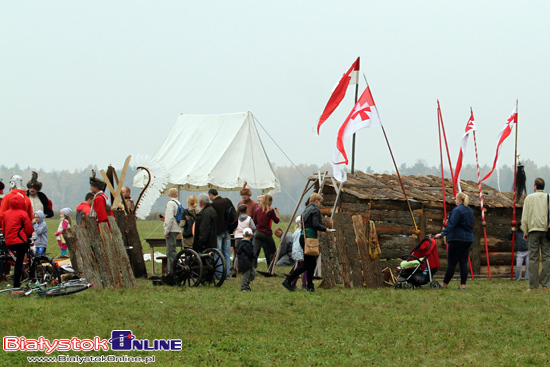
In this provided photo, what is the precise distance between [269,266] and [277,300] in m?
4.11

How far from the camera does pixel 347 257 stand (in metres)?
10.7

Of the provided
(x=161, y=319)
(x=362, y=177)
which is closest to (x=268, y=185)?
(x=362, y=177)

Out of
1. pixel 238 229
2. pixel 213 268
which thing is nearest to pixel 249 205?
pixel 238 229

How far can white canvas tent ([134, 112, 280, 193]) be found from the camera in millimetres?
18797

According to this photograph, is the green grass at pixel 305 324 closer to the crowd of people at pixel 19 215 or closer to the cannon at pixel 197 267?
the cannon at pixel 197 267

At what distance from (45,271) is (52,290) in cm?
143

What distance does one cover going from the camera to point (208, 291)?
987cm

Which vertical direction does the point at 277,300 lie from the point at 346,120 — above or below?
below

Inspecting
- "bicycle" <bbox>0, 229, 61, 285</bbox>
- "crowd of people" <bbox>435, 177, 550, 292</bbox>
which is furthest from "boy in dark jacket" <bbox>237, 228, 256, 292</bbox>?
"crowd of people" <bbox>435, 177, 550, 292</bbox>

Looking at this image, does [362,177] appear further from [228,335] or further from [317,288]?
[228,335]

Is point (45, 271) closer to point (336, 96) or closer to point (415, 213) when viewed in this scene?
point (336, 96)

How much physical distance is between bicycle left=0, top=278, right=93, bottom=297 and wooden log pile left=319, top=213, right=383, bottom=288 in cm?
374

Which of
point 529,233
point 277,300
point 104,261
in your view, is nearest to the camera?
point 277,300

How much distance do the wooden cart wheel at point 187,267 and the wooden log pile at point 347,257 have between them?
203 cm
